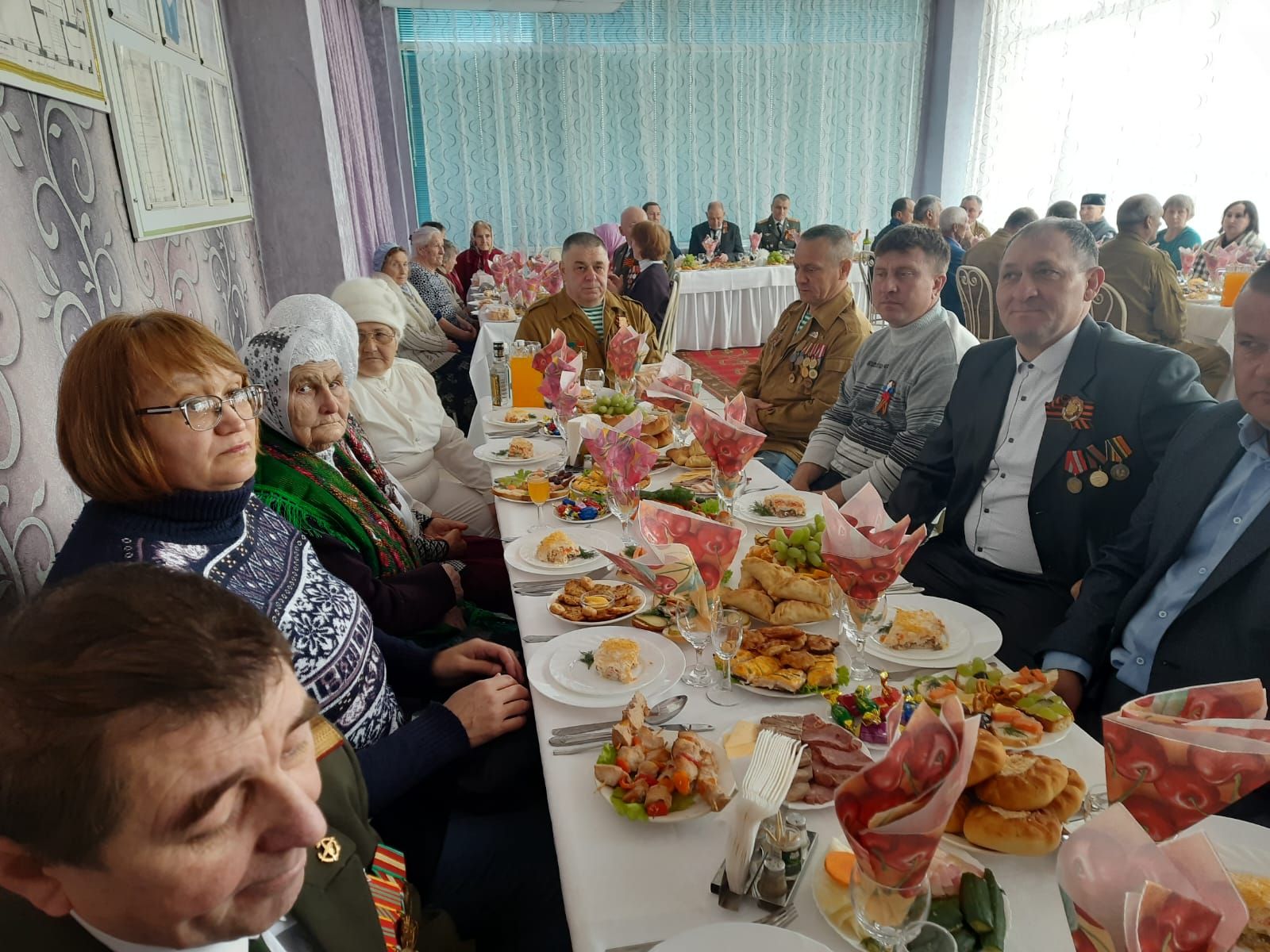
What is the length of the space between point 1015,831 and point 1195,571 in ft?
3.03

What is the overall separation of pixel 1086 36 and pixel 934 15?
232cm

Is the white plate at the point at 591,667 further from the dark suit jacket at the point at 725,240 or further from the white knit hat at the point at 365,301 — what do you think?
the dark suit jacket at the point at 725,240

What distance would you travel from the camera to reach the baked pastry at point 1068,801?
886mm

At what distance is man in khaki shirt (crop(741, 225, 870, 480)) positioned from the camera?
9.92 ft

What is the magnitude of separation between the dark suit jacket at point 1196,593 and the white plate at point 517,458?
159cm

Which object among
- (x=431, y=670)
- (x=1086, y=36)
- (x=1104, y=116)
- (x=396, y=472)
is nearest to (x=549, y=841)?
(x=431, y=670)

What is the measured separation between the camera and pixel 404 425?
2824 millimetres

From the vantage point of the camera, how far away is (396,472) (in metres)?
2.76

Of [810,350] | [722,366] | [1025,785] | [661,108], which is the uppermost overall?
[661,108]

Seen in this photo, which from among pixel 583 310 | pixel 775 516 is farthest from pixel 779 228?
pixel 775 516

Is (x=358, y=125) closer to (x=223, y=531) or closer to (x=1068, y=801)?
(x=223, y=531)

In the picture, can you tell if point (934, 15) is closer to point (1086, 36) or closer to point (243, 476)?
point (1086, 36)

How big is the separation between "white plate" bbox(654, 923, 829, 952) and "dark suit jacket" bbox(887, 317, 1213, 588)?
1.47 m

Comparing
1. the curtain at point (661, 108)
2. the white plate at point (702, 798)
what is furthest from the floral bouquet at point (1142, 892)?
the curtain at point (661, 108)
